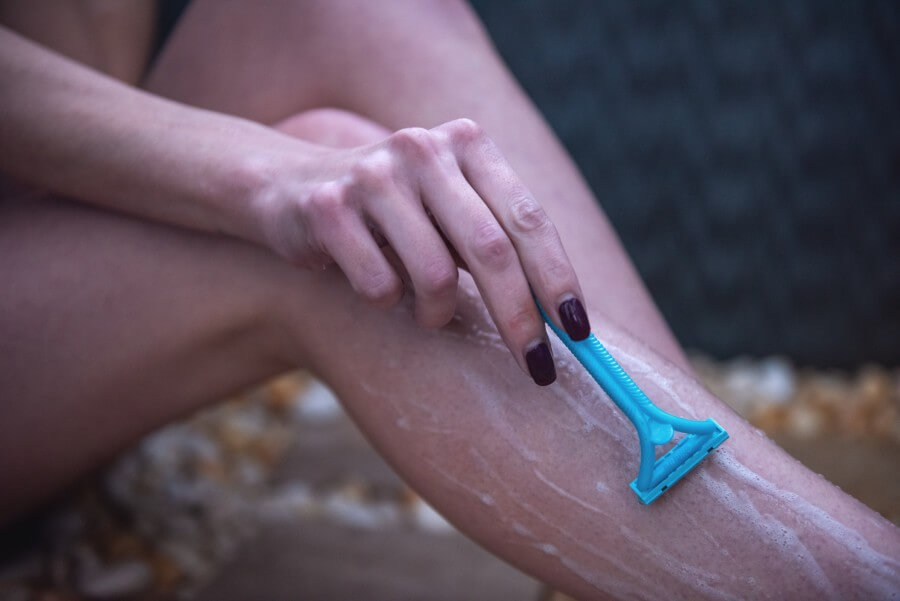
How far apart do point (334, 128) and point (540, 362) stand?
34 cm

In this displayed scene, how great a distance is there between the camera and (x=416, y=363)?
0.57 meters

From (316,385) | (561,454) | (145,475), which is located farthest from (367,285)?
(316,385)

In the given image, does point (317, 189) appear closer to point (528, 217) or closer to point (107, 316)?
point (528, 217)

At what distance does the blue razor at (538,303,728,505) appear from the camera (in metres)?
0.51

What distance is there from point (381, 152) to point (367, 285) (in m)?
0.09

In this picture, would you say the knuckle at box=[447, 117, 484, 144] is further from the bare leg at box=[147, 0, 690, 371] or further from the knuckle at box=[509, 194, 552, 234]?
the bare leg at box=[147, 0, 690, 371]

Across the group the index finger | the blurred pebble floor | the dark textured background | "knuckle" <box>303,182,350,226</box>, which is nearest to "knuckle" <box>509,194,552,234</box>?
the index finger

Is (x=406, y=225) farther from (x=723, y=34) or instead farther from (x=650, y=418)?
(x=723, y=34)

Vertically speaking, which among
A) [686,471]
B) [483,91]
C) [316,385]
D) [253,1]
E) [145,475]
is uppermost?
[253,1]

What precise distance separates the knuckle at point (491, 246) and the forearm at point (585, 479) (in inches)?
4.1

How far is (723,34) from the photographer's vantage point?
1.32m

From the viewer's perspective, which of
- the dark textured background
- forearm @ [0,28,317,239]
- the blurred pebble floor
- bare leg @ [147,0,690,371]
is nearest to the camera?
forearm @ [0,28,317,239]

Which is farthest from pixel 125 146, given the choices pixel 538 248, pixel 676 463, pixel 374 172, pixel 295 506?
pixel 295 506

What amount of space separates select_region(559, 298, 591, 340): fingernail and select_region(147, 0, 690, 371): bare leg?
0.18 metres
